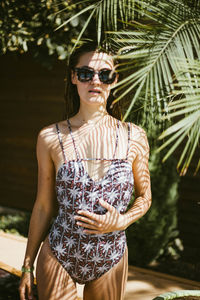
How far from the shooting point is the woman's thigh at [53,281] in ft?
4.34

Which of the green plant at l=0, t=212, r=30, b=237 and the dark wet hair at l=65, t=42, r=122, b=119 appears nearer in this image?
the dark wet hair at l=65, t=42, r=122, b=119

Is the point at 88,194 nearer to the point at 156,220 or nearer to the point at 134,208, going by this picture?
the point at 134,208

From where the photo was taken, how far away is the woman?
133 cm

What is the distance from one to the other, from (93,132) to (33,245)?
52 centimetres

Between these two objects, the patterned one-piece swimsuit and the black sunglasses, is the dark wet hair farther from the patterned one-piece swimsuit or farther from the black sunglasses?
the patterned one-piece swimsuit

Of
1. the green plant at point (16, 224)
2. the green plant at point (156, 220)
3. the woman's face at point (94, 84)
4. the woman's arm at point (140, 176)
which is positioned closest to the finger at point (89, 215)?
the woman's arm at point (140, 176)

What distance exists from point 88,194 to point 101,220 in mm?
109

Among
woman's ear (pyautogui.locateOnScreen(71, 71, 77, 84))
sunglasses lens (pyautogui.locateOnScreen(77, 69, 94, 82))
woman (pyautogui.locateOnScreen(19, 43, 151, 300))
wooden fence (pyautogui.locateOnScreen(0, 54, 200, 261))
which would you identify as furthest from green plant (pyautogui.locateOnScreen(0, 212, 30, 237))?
sunglasses lens (pyautogui.locateOnScreen(77, 69, 94, 82))

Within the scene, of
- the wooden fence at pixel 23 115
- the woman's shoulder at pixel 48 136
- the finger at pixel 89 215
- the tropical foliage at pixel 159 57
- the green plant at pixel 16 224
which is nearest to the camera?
the tropical foliage at pixel 159 57

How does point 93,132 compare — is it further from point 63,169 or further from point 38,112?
point 38,112

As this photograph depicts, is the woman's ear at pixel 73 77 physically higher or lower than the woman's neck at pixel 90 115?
higher

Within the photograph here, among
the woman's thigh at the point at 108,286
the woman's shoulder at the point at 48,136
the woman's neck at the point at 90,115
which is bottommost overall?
the woman's thigh at the point at 108,286

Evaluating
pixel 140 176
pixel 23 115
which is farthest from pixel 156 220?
pixel 23 115

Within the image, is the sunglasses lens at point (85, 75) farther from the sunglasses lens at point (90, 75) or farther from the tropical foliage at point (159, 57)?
the tropical foliage at point (159, 57)
